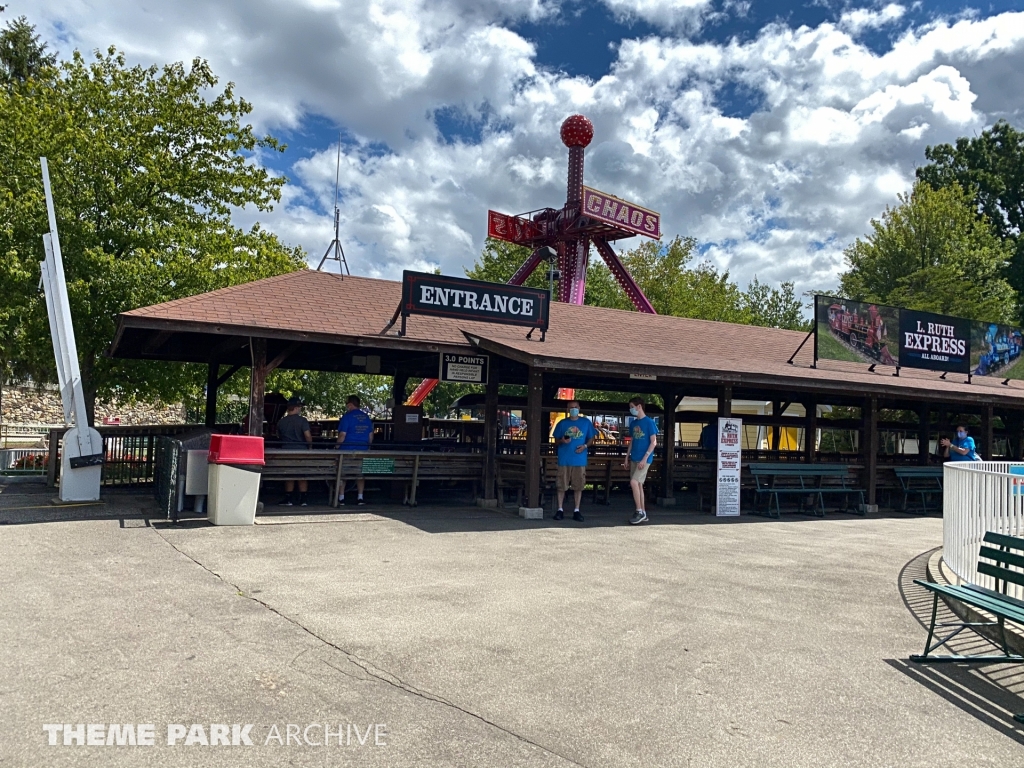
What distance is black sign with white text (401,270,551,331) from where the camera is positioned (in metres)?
12.8

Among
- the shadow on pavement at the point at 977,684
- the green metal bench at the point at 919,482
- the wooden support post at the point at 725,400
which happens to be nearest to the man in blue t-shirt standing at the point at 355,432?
the wooden support post at the point at 725,400

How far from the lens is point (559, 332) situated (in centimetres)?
1574

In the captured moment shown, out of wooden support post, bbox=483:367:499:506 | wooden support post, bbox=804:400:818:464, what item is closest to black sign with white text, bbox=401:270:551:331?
wooden support post, bbox=483:367:499:506

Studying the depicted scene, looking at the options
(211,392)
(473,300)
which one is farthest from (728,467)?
(211,392)

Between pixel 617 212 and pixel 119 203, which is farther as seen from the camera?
pixel 617 212

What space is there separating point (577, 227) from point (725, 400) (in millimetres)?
21046

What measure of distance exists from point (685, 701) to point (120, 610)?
161 inches

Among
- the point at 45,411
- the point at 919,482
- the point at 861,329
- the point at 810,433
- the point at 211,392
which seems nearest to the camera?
the point at 211,392

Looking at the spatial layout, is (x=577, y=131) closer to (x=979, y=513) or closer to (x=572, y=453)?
(x=572, y=453)

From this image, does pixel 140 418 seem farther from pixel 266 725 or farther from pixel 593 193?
pixel 266 725

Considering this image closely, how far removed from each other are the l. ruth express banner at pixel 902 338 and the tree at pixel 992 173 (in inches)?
1243

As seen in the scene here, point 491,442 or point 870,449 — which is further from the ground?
point 870,449

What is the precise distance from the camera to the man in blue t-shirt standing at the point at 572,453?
39.7ft

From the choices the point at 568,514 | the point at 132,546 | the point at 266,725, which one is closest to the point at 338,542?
the point at 132,546
